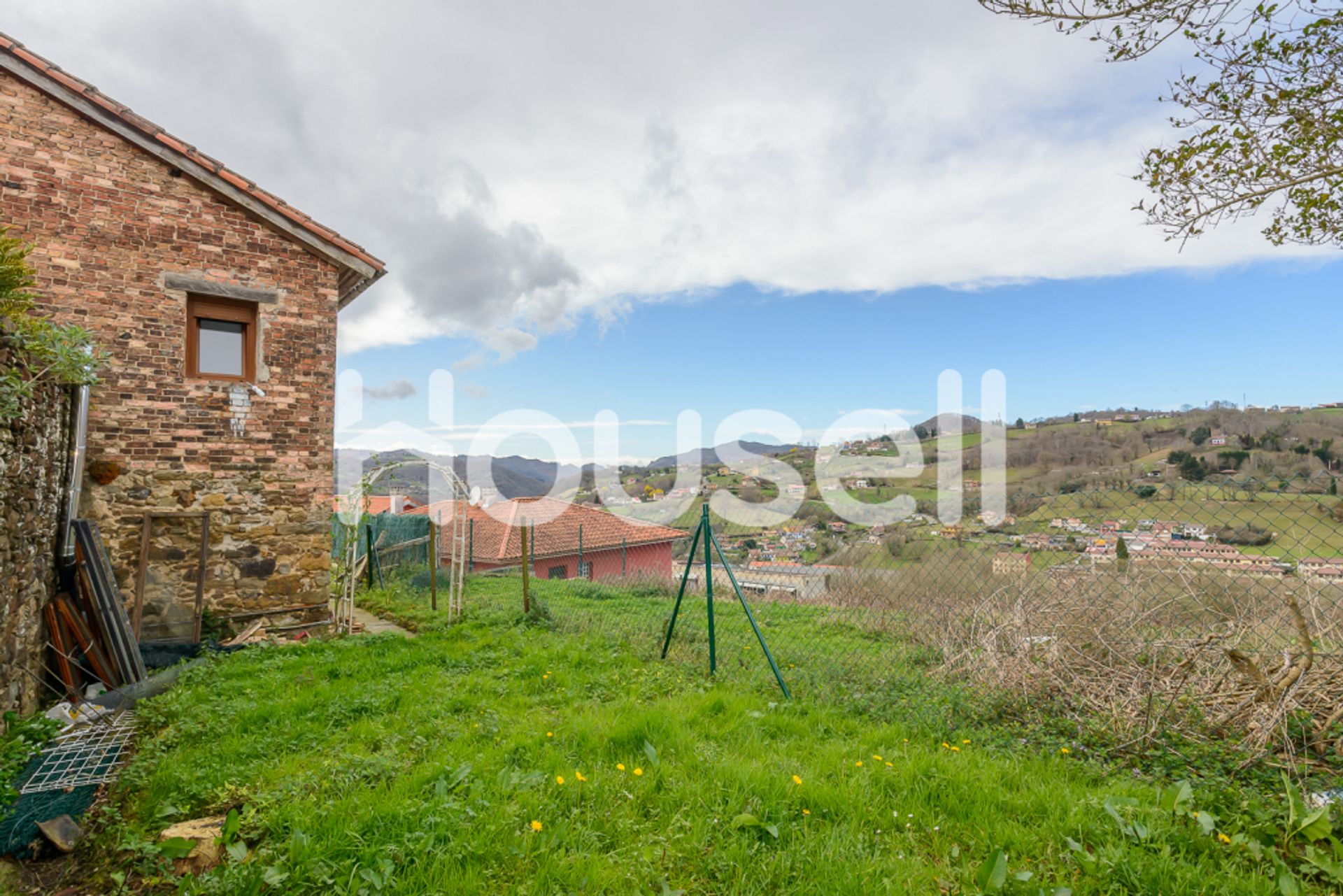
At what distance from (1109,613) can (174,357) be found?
29.2ft

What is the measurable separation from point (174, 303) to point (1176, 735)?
30.6 feet

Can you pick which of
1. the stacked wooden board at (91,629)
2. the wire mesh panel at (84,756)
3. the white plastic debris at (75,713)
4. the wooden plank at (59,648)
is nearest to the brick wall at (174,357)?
the stacked wooden board at (91,629)

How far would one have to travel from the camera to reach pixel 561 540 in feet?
56.2

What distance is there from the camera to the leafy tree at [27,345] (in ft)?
13.8

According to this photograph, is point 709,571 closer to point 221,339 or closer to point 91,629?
point 91,629

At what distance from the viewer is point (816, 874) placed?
2.54 meters

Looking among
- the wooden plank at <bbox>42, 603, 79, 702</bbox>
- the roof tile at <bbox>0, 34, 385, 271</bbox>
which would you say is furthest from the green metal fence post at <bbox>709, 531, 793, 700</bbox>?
the roof tile at <bbox>0, 34, 385, 271</bbox>

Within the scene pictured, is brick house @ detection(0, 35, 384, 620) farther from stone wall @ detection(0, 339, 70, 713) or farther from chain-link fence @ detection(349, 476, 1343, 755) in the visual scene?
chain-link fence @ detection(349, 476, 1343, 755)

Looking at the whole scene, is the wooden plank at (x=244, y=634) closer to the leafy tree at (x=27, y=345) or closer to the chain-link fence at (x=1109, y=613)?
the leafy tree at (x=27, y=345)

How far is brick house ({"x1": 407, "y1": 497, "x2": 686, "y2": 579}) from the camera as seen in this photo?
16.2 m

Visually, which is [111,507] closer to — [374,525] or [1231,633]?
[374,525]

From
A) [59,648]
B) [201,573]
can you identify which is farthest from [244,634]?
[59,648]

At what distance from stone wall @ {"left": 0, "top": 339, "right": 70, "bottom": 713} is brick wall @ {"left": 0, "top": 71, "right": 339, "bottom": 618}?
0.81 metres

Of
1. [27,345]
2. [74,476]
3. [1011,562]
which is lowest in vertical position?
[1011,562]
